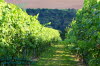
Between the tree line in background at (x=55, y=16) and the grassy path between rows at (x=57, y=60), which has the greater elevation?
the tree line in background at (x=55, y=16)

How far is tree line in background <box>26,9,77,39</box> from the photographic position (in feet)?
407

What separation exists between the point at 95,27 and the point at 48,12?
121m

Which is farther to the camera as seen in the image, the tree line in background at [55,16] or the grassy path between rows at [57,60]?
the tree line in background at [55,16]

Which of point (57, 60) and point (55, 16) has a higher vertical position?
point (55, 16)

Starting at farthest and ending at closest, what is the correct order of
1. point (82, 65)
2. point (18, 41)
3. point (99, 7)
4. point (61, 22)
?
point (61, 22)
point (82, 65)
point (18, 41)
point (99, 7)

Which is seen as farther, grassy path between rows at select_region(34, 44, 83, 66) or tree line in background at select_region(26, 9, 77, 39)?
tree line in background at select_region(26, 9, 77, 39)

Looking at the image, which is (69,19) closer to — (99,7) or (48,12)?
(48,12)

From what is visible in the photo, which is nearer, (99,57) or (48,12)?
(99,57)

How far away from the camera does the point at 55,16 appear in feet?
429

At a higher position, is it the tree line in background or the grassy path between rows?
the tree line in background

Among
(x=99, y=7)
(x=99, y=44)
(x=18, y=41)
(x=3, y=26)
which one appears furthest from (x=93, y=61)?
(x=18, y=41)

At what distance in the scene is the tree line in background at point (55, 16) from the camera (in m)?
124

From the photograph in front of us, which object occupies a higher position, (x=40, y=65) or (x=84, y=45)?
(x=84, y=45)

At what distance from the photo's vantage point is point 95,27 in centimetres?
1144
